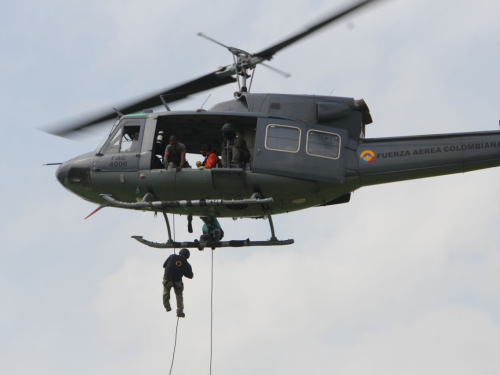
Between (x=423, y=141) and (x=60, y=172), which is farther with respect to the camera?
(x=60, y=172)

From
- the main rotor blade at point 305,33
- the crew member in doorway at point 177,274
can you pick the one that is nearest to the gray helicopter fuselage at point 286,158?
the main rotor blade at point 305,33

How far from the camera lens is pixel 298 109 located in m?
22.2

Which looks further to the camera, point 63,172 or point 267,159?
point 63,172

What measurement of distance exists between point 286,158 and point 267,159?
0.39 m

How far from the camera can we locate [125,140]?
23016mm

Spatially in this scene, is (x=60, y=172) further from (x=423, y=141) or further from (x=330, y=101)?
(x=423, y=141)

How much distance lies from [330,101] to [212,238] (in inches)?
158

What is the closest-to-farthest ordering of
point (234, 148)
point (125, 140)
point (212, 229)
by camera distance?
1. point (234, 148)
2. point (125, 140)
3. point (212, 229)

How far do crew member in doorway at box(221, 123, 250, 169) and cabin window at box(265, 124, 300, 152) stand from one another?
0.57m

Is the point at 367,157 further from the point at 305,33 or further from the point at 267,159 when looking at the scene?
the point at 305,33

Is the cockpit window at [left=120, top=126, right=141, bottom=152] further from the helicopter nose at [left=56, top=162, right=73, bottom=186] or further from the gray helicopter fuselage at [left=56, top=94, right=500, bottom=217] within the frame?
the helicopter nose at [left=56, top=162, right=73, bottom=186]

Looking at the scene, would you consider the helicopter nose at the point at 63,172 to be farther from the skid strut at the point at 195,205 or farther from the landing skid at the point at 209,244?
the landing skid at the point at 209,244

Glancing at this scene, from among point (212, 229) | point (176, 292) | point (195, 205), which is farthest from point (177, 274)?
point (195, 205)

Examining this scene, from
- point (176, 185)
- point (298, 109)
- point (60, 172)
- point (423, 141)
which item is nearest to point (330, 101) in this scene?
point (298, 109)
